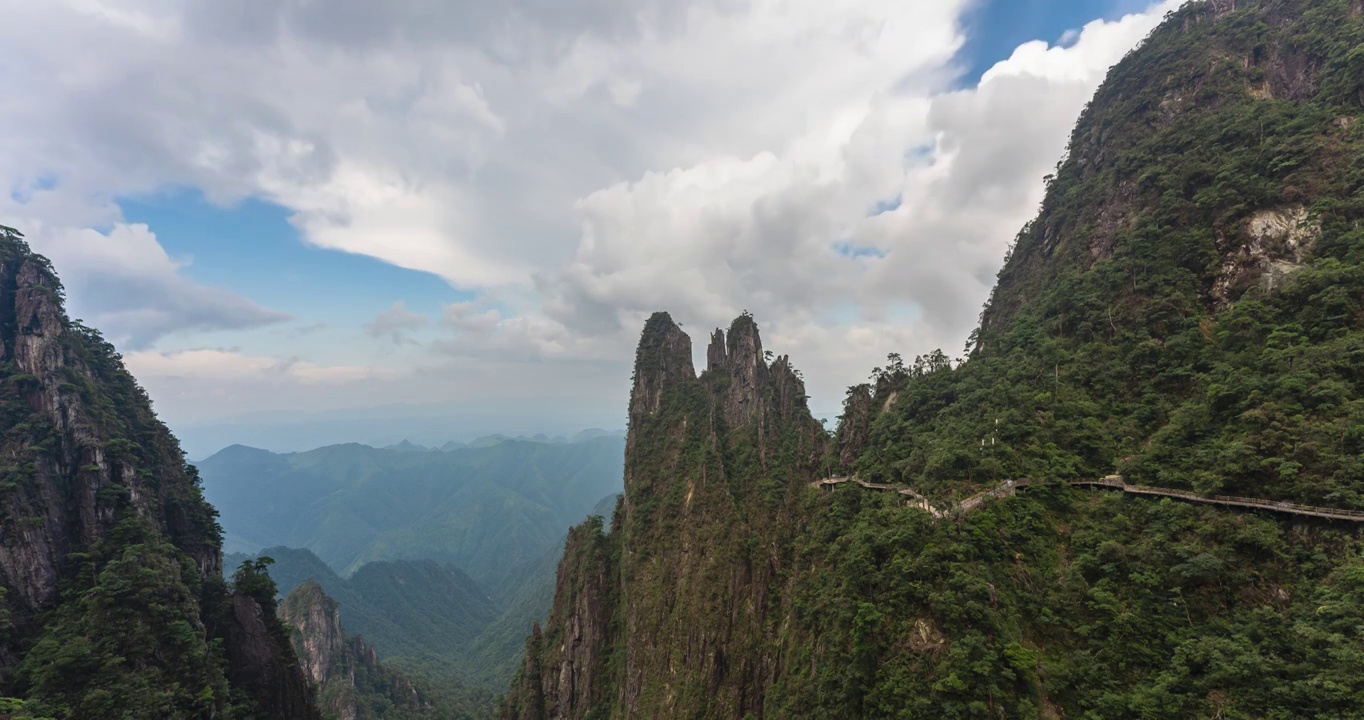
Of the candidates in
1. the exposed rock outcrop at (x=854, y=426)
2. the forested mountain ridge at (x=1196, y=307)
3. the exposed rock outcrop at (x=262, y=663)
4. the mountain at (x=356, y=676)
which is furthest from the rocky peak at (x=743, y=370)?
the mountain at (x=356, y=676)

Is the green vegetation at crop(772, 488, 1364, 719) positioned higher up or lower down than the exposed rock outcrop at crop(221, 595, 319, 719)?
higher up

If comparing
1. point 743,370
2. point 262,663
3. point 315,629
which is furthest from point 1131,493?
point 315,629

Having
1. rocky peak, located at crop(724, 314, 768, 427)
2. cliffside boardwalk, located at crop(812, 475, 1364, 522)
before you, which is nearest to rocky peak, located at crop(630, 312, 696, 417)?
rocky peak, located at crop(724, 314, 768, 427)

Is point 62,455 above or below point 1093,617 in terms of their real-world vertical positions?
above

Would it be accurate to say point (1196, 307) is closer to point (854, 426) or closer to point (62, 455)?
point (854, 426)

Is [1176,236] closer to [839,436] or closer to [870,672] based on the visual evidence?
[839,436]

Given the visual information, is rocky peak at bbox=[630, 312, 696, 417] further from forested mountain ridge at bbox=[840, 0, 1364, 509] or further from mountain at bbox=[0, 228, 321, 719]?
mountain at bbox=[0, 228, 321, 719]

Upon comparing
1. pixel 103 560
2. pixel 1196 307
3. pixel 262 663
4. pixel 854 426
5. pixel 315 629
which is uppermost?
pixel 1196 307
